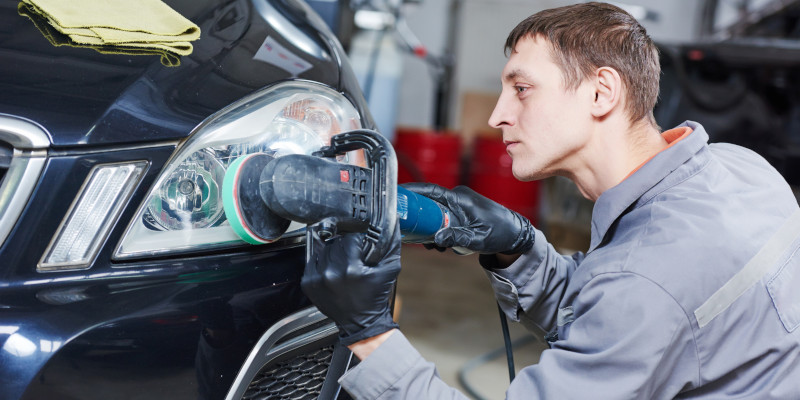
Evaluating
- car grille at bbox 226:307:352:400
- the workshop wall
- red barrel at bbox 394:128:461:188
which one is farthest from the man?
the workshop wall

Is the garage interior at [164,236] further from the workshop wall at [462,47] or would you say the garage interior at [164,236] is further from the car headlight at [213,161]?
the workshop wall at [462,47]

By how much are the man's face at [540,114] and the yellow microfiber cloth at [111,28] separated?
54 cm

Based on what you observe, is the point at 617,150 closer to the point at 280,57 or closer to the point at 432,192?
the point at 432,192

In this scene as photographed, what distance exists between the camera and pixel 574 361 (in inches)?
38.9

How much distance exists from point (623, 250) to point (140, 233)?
0.69 meters

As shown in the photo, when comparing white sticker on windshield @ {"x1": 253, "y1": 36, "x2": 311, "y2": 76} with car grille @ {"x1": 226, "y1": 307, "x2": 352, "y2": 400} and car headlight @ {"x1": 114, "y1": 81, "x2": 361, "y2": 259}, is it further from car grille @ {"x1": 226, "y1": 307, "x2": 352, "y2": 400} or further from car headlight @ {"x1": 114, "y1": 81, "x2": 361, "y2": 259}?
car grille @ {"x1": 226, "y1": 307, "x2": 352, "y2": 400}

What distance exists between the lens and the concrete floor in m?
2.66

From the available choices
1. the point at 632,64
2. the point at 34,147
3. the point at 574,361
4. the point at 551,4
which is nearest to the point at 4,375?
the point at 34,147

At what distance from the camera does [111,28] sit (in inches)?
45.7

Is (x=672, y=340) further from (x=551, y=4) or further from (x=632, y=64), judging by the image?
(x=551, y=4)

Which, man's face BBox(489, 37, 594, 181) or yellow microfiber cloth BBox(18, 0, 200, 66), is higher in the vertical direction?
yellow microfiber cloth BBox(18, 0, 200, 66)

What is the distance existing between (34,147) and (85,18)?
1.02 feet

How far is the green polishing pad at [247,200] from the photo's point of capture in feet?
3.23

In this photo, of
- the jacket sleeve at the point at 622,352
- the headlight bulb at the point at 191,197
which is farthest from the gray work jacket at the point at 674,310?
the headlight bulb at the point at 191,197
